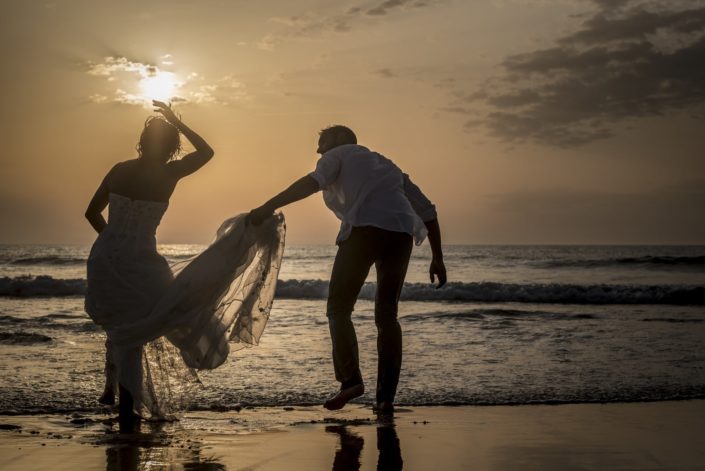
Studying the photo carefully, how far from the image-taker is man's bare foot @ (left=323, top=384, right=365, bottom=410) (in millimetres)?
5008

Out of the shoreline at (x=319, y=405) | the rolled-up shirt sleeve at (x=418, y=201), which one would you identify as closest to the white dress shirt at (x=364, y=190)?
the rolled-up shirt sleeve at (x=418, y=201)

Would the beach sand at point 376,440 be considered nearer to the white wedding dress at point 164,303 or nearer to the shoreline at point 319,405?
the shoreline at point 319,405

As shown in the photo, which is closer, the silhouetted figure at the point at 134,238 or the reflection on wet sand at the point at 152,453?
the reflection on wet sand at the point at 152,453

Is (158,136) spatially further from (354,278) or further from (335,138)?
(354,278)

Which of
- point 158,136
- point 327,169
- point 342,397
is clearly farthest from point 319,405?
point 158,136

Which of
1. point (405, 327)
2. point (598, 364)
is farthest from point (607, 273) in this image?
point (598, 364)

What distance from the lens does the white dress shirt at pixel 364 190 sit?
16.9ft

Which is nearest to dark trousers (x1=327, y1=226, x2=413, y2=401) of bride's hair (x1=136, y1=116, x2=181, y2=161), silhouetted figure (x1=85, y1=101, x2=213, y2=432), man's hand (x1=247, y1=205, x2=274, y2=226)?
man's hand (x1=247, y1=205, x2=274, y2=226)

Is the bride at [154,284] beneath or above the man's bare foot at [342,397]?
above

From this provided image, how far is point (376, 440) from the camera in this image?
14.2ft

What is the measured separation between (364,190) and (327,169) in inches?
11.0

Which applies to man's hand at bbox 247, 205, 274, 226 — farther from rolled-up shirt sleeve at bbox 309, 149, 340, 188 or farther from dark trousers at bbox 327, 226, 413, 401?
dark trousers at bbox 327, 226, 413, 401

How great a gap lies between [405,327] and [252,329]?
6.70m

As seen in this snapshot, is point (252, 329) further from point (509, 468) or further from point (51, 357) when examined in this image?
point (51, 357)
